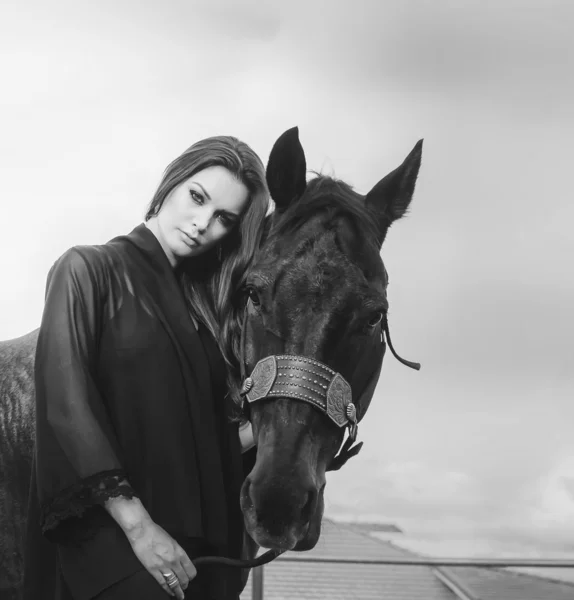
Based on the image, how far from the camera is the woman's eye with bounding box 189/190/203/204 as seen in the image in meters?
2.37

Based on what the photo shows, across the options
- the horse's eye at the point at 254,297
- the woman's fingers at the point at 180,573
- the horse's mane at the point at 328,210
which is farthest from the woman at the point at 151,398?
the horse's eye at the point at 254,297

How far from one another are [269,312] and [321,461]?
1.44 ft

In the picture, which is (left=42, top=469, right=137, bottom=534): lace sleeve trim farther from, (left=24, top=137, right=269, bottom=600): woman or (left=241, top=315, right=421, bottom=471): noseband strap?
(left=241, top=315, right=421, bottom=471): noseband strap

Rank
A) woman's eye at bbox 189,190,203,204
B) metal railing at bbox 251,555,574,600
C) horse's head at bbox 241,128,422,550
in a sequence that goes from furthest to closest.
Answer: metal railing at bbox 251,555,574,600
woman's eye at bbox 189,190,203,204
horse's head at bbox 241,128,422,550

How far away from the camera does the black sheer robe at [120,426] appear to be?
1.96m

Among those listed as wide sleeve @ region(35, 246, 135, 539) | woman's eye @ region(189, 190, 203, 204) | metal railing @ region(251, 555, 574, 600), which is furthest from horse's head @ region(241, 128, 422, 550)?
metal railing @ region(251, 555, 574, 600)

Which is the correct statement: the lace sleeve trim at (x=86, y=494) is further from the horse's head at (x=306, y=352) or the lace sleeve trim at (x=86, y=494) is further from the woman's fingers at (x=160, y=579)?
the horse's head at (x=306, y=352)

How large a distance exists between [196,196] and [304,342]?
0.64 meters

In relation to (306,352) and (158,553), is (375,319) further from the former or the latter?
(158,553)

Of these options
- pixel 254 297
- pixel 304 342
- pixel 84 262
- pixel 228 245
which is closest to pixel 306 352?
pixel 304 342

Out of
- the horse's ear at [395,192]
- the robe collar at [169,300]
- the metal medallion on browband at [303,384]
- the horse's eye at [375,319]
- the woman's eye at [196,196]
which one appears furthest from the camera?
the horse's ear at [395,192]

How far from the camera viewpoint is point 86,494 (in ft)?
6.28

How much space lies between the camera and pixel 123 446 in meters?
2.09

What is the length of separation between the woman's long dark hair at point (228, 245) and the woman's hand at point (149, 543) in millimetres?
563
